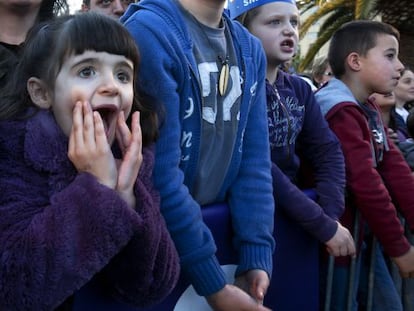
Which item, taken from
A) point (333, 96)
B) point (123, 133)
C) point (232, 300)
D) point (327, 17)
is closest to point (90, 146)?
point (123, 133)

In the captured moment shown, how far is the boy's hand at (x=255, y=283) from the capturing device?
2.03 metres

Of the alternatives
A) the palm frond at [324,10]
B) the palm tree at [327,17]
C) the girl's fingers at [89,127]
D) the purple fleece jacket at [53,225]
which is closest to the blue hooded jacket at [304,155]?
the purple fleece jacket at [53,225]

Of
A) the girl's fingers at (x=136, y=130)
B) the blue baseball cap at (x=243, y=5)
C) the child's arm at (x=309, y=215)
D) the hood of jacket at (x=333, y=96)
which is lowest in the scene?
the child's arm at (x=309, y=215)

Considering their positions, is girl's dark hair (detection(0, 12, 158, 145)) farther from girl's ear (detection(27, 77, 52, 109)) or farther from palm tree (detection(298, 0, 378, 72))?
palm tree (detection(298, 0, 378, 72))

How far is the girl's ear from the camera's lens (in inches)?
Answer: 64.2

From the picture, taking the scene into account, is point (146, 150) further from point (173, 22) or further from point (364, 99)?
point (364, 99)

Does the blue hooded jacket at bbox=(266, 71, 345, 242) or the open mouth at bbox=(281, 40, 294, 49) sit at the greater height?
the open mouth at bbox=(281, 40, 294, 49)

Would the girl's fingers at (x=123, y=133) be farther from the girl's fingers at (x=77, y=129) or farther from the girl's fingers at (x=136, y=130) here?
the girl's fingers at (x=77, y=129)

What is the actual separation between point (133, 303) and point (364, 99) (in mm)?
2104

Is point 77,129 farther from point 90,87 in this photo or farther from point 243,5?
point 243,5

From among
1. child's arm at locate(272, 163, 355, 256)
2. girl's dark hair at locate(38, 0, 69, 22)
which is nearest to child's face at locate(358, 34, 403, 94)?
child's arm at locate(272, 163, 355, 256)

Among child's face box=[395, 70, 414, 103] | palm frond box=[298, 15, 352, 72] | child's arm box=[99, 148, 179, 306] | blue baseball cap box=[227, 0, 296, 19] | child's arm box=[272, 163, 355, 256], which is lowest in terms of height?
palm frond box=[298, 15, 352, 72]

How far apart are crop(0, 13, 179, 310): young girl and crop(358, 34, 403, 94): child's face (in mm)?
1934

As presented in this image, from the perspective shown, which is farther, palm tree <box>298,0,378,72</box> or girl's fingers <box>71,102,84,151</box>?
palm tree <box>298,0,378,72</box>
